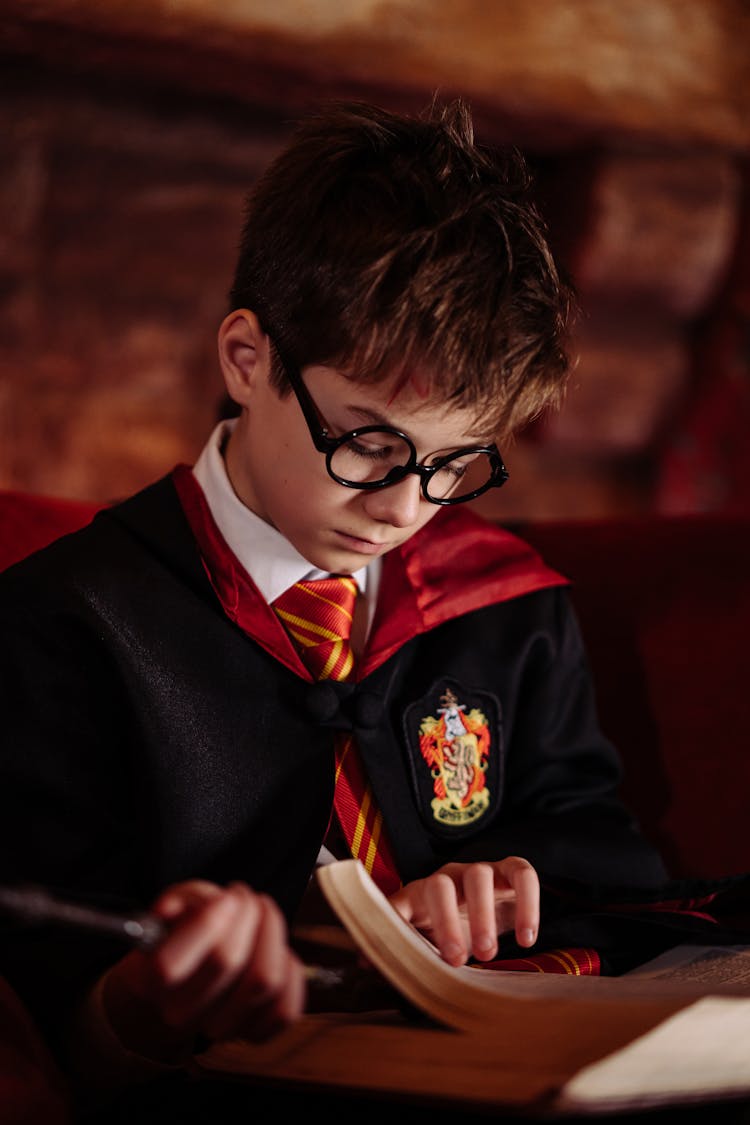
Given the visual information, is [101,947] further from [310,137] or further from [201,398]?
[201,398]

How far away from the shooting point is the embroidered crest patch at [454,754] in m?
1.04

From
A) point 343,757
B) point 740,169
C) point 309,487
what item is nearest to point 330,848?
point 343,757

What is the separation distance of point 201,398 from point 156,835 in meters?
1.29

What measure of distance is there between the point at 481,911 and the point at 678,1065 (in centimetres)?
20

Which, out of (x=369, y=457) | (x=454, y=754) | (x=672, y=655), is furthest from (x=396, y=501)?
(x=672, y=655)

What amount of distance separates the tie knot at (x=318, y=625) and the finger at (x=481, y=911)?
0.77ft

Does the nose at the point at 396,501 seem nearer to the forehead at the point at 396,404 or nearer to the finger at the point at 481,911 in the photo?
the forehead at the point at 396,404

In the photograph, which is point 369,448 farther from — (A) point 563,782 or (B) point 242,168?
(B) point 242,168

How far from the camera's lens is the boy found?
2.85 feet

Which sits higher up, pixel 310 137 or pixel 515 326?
pixel 310 137

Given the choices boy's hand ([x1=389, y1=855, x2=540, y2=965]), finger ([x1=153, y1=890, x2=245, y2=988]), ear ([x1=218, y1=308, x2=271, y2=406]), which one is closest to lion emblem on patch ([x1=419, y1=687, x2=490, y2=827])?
boy's hand ([x1=389, y1=855, x2=540, y2=965])

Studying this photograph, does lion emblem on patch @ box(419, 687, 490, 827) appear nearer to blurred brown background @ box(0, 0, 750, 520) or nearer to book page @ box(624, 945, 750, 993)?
book page @ box(624, 945, 750, 993)

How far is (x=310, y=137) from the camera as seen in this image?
97 centimetres

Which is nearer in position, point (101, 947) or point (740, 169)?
point (101, 947)
